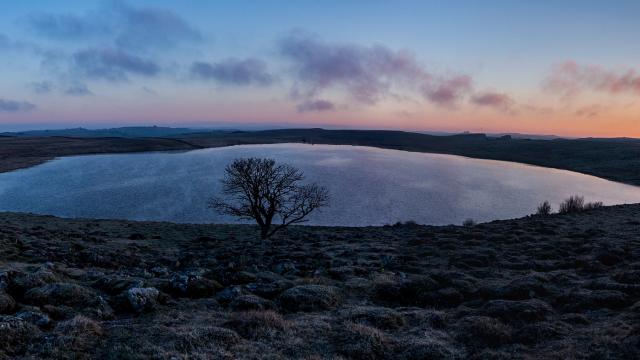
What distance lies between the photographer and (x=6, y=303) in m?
11.8

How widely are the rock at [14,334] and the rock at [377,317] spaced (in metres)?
8.91

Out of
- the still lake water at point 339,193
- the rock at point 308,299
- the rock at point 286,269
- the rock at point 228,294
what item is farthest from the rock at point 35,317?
the still lake water at point 339,193

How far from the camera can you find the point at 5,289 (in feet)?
42.7

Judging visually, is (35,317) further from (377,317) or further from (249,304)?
(377,317)

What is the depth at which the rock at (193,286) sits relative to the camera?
15289 mm

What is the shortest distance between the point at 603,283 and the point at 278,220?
1515 inches

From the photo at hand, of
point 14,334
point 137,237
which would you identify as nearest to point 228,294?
point 14,334

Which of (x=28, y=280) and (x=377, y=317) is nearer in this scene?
(x=377, y=317)

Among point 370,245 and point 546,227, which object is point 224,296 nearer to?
point 370,245

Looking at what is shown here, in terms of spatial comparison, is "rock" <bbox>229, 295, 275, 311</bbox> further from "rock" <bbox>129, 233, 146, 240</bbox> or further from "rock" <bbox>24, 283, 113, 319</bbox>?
"rock" <bbox>129, 233, 146, 240</bbox>

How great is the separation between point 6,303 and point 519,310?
1617 centimetres

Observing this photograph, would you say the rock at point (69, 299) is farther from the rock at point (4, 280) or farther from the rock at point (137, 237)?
the rock at point (137, 237)

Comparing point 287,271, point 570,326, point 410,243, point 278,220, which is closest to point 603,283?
point 570,326

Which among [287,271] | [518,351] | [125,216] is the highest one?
[518,351]
